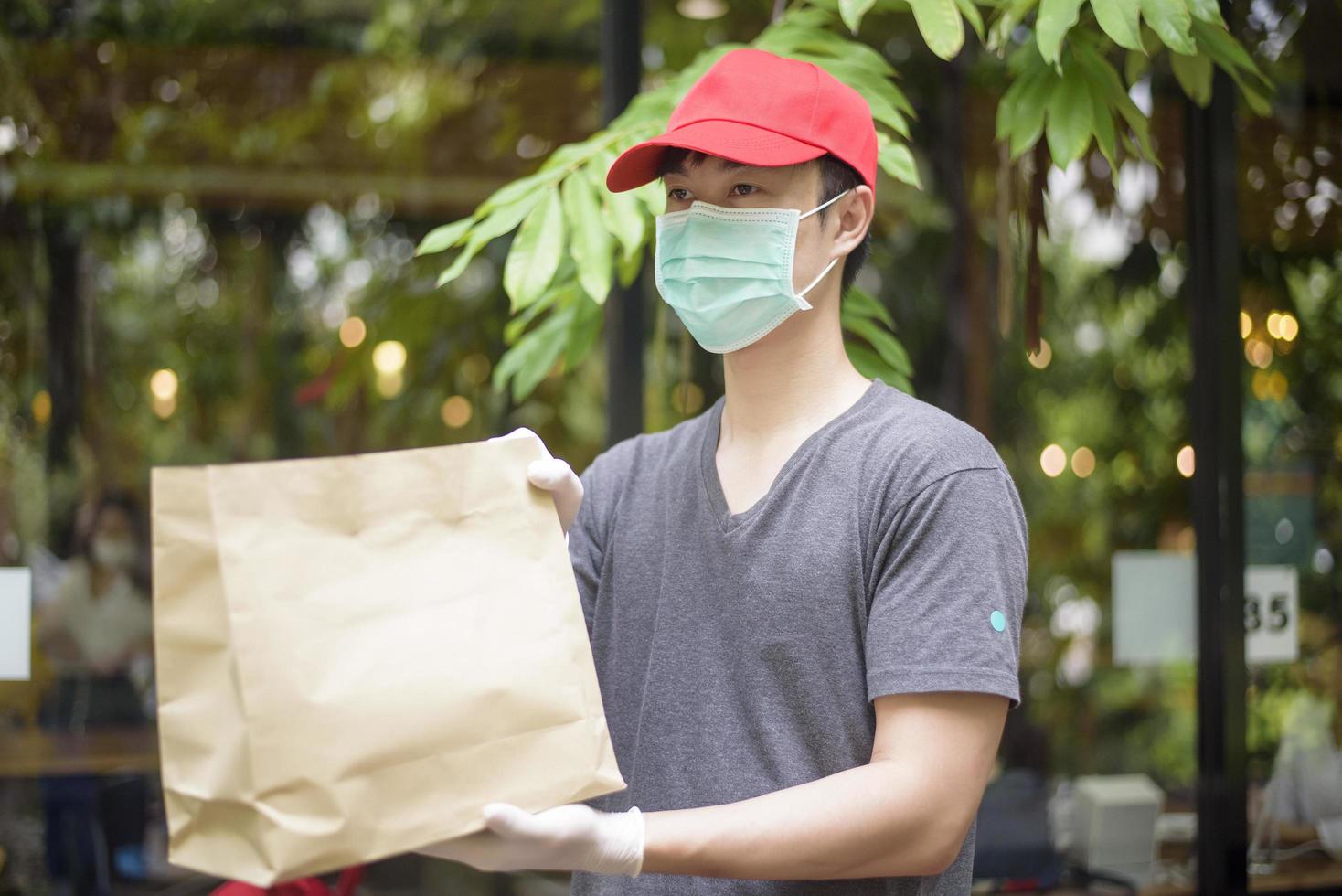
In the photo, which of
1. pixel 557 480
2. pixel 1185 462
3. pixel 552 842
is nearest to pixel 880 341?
pixel 557 480

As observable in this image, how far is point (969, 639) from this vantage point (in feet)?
3.97

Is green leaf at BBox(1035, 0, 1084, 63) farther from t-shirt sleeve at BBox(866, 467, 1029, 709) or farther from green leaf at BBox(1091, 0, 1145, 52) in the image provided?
Result: t-shirt sleeve at BBox(866, 467, 1029, 709)

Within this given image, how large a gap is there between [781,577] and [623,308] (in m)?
1.82

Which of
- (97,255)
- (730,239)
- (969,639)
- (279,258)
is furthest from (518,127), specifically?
(969,639)

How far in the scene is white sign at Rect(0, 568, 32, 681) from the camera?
3.21 metres

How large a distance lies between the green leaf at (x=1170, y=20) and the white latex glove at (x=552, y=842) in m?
1.24

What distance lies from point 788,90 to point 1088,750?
130 inches

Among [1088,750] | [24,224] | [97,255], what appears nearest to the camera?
[1088,750]

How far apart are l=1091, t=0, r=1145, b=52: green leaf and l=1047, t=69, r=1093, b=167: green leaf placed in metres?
0.19

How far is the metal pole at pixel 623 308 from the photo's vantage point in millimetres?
3066

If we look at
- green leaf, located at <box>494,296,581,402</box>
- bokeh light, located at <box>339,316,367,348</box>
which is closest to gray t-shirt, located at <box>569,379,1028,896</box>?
green leaf, located at <box>494,296,581,402</box>

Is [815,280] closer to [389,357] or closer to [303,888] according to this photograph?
[303,888]

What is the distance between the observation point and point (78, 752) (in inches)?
171

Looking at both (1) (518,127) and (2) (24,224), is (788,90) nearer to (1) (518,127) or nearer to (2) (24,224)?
(1) (518,127)
